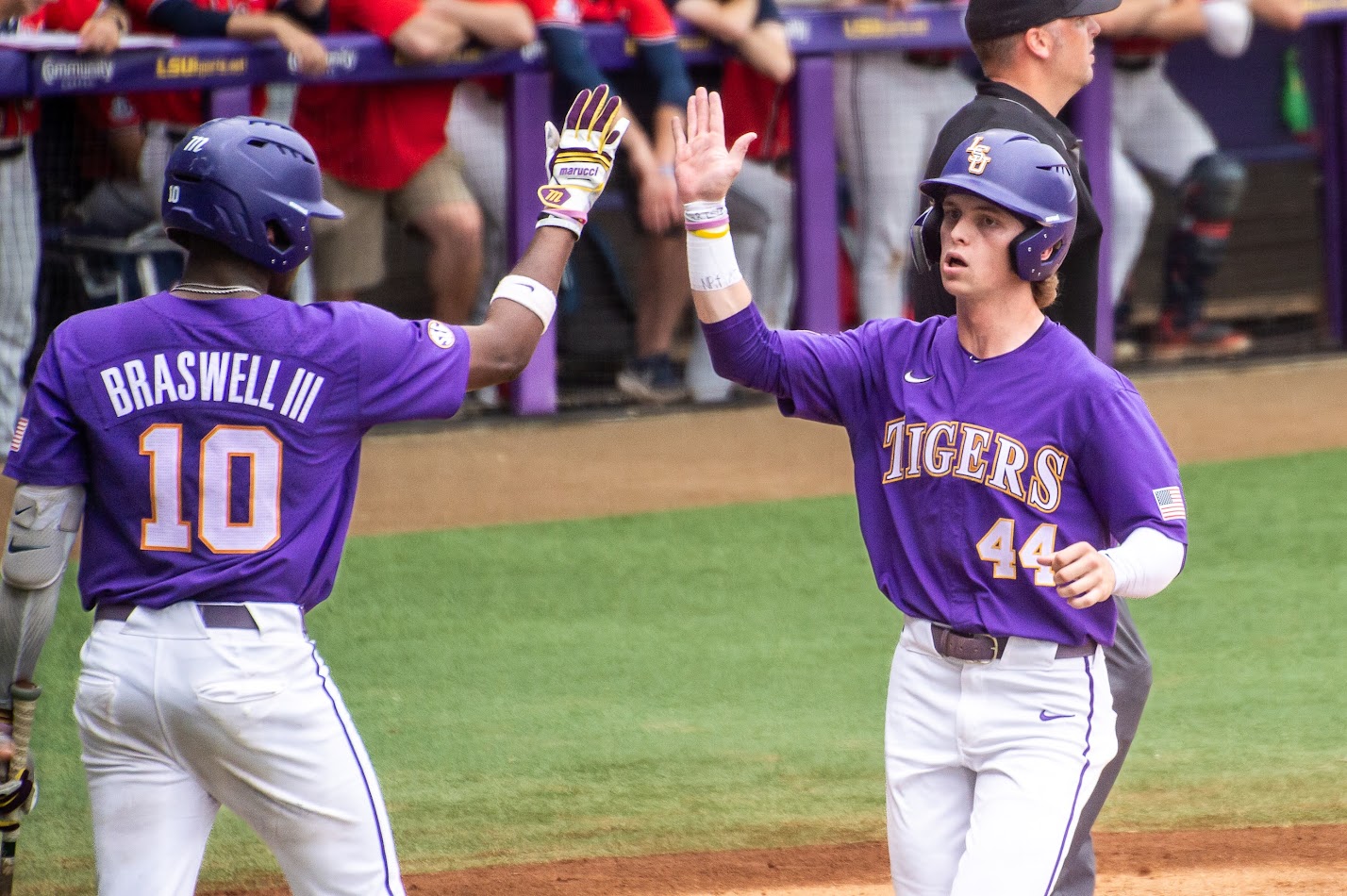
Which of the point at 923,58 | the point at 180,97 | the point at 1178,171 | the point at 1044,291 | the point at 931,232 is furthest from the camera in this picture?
the point at 1178,171

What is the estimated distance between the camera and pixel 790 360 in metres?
3.19

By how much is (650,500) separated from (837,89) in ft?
7.54

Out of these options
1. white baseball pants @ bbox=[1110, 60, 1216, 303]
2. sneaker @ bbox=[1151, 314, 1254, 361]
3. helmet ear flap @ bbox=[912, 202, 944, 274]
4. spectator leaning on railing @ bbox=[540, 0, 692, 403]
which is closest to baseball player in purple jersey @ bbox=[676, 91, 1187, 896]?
helmet ear flap @ bbox=[912, 202, 944, 274]

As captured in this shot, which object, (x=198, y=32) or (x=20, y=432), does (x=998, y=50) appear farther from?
(x=198, y=32)

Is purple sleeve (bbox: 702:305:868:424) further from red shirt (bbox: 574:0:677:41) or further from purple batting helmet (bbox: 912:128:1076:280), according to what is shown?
red shirt (bbox: 574:0:677:41)

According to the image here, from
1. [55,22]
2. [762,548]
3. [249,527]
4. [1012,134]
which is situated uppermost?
[55,22]

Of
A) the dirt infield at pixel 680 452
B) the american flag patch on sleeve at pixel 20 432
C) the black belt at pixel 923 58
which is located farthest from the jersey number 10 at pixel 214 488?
the black belt at pixel 923 58

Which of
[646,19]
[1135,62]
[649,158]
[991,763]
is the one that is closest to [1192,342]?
[1135,62]

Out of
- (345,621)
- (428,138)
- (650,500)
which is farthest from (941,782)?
(428,138)

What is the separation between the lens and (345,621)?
598 centimetres

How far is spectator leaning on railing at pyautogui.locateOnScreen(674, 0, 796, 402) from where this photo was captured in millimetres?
7941

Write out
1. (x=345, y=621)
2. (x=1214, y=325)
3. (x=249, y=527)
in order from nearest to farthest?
(x=249, y=527), (x=345, y=621), (x=1214, y=325)

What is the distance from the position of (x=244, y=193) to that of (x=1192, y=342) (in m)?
7.07

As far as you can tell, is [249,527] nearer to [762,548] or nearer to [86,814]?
[86,814]
